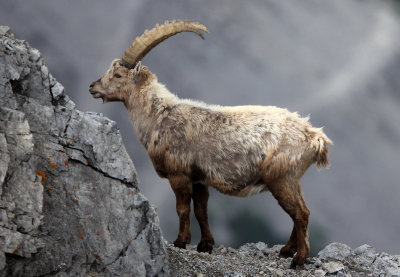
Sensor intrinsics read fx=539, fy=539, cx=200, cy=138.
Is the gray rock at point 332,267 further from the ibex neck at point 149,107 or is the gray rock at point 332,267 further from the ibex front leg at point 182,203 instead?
the ibex neck at point 149,107

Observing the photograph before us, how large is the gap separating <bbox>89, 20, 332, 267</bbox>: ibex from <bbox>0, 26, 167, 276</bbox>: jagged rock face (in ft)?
8.35

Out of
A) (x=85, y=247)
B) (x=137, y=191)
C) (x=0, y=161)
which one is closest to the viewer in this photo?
(x=0, y=161)

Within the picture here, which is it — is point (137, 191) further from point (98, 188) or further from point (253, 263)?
point (253, 263)

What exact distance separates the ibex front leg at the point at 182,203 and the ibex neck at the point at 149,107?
3.58 ft

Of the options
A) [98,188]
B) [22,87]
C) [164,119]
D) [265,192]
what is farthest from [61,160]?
[265,192]

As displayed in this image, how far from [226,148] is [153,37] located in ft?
8.54

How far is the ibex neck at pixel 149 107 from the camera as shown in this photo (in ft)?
35.7

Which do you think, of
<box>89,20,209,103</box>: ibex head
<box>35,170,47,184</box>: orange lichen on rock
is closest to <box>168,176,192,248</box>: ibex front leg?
<box>89,20,209,103</box>: ibex head

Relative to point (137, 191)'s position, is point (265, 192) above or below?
above

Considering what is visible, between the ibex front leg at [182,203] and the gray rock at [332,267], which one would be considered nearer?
the ibex front leg at [182,203]

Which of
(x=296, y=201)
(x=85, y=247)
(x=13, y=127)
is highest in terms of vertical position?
(x=296, y=201)

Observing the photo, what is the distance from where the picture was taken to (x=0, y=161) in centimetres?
649

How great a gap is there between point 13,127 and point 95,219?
166 centimetres

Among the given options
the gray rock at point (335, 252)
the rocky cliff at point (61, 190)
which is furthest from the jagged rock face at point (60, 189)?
the gray rock at point (335, 252)
